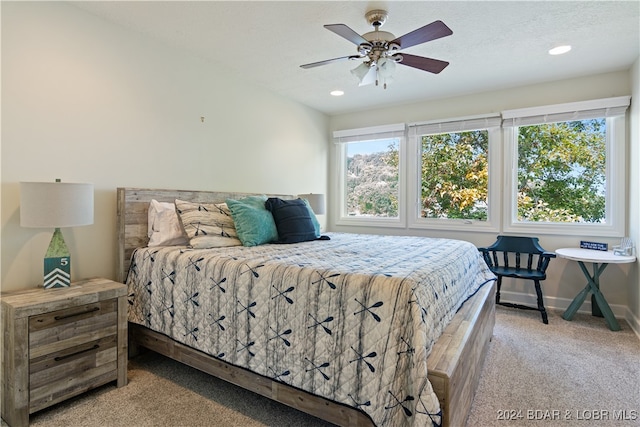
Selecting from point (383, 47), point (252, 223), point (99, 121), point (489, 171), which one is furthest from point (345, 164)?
point (99, 121)

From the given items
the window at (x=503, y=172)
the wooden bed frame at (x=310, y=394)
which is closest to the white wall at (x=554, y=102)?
the window at (x=503, y=172)

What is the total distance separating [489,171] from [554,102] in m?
0.94

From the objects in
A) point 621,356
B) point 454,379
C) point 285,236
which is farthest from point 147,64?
point 621,356

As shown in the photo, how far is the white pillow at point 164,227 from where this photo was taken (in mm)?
2492

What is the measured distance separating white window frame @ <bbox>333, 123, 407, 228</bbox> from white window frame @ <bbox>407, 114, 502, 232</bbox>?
0.35 feet

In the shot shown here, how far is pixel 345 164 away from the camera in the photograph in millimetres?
5043

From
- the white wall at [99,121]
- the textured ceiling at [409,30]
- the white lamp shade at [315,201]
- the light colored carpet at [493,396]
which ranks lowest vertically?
the light colored carpet at [493,396]

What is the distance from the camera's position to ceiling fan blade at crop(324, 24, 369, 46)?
1.94 metres

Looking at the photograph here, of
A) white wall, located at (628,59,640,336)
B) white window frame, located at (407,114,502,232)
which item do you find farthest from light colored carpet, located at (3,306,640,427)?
white window frame, located at (407,114,502,232)

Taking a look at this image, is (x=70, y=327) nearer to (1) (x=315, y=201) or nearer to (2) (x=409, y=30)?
(1) (x=315, y=201)

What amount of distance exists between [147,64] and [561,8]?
3080mm

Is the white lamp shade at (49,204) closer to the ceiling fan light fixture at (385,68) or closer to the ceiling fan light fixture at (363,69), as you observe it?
the ceiling fan light fixture at (363,69)

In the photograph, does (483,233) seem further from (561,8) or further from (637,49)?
(561,8)

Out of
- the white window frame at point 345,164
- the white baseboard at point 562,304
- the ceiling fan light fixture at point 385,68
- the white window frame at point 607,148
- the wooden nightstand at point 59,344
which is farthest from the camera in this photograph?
the white window frame at point 345,164
